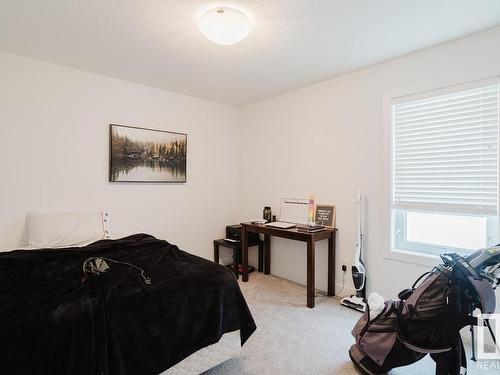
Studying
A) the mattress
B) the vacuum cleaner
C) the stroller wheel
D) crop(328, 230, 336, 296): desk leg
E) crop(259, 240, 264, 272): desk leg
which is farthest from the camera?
crop(259, 240, 264, 272): desk leg

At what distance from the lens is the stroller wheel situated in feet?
5.68

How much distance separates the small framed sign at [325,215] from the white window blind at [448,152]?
690mm

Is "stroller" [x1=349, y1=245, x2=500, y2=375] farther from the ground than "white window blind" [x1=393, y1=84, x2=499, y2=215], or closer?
closer

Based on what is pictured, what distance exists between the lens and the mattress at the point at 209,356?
1609 millimetres

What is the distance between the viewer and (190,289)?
171 centimetres

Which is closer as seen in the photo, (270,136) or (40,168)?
(40,168)

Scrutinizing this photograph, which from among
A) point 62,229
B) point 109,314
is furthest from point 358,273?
point 62,229

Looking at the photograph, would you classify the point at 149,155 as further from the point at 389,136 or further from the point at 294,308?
the point at 389,136

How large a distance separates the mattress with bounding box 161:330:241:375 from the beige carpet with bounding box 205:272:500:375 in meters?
0.14

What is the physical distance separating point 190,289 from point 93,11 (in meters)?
1.95

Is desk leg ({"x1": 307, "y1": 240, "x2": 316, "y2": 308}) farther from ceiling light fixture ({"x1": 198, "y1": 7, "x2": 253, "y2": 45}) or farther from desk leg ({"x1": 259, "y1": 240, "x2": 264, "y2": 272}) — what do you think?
ceiling light fixture ({"x1": 198, "y1": 7, "x2": 253, "y2": 45})

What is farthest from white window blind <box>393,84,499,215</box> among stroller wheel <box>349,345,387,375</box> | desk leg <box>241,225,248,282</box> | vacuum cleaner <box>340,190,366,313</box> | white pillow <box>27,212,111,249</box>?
white pillow <box>27,212,111,249</box>

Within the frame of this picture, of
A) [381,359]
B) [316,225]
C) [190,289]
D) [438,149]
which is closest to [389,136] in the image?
[438,149]

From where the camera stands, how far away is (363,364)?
1.79 meters
